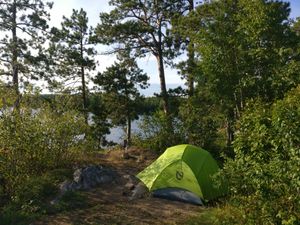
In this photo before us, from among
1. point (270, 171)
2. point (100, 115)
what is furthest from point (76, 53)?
point (270, 171)

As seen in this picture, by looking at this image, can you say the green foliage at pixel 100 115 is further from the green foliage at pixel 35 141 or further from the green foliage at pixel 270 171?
the green foliage at pixel 270 171

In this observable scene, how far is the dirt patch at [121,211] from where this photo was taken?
8.42 meters

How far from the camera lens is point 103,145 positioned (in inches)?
1021

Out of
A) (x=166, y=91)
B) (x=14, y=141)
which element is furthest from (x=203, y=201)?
(x=166, y=91)

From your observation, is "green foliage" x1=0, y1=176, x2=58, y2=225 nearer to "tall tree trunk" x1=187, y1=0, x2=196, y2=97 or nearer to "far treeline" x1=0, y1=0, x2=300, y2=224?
"far treeline" x1=0, y1=0, x2=300, y2=224

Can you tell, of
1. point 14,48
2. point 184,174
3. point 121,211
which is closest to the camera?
point 121,211

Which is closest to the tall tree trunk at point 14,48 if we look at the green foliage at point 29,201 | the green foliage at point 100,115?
the green foliage at point 100,115

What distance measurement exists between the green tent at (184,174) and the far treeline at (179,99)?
650 mm

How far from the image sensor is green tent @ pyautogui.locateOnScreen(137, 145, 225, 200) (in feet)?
33.1

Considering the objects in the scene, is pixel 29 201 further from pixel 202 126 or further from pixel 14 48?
pixel 14 48

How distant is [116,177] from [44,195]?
2.24 metres

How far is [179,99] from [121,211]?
13037 mm

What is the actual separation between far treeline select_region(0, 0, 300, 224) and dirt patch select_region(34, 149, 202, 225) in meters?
0.83

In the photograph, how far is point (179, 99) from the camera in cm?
2150
